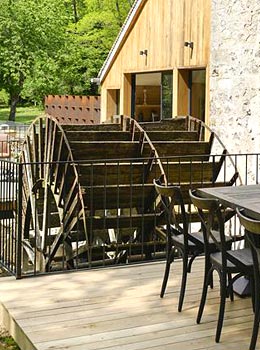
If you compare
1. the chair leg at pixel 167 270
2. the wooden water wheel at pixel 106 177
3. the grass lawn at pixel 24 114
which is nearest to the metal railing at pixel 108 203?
the wooden water wheel at pixel 106 177

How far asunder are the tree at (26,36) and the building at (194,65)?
593 inches

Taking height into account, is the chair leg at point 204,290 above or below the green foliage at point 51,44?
below

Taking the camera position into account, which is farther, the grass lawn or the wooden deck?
the grass lawn

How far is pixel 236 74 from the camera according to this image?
25.4ft

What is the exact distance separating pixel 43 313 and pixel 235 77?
16.0 feet

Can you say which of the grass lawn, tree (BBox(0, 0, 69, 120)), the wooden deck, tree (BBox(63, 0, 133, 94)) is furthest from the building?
the grass lawn

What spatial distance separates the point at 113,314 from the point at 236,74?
185 inches

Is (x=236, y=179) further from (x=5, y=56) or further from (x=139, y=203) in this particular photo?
(x=5, y=56)

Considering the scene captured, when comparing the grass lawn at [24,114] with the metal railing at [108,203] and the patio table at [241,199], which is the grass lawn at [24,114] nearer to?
the metal railing at [108,203]

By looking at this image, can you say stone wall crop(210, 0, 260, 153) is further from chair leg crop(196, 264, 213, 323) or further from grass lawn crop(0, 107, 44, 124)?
grass lawn crop(0, 107, 44, 124)

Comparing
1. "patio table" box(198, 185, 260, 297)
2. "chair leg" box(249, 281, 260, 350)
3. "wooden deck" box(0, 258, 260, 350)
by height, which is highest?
"patio table" box(198, 185, 260, 297)

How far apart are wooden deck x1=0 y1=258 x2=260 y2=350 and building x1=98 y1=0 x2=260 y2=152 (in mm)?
3353

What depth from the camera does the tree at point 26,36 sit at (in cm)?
2636

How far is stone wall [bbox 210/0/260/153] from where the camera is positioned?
290 inches
